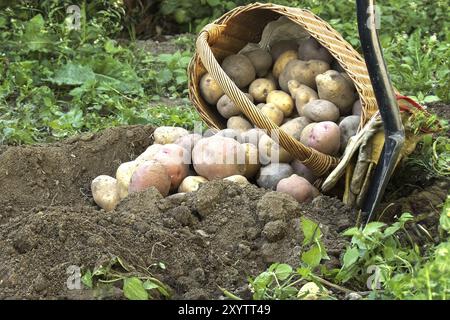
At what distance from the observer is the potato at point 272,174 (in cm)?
392

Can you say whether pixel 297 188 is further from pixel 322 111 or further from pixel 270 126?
pixel 322 111

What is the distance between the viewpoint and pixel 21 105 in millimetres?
5508

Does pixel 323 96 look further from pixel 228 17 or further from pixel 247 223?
pixel 247 223

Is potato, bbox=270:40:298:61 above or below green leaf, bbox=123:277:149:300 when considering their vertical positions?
above

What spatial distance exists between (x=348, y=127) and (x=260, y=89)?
54cm

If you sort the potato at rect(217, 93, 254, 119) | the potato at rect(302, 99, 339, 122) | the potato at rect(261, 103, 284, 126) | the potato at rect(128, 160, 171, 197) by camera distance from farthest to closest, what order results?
the potato at rect(217, 93, 254, 119), the potato at rect(261, 103, 284, 126), the potato at rect(302, 99, 339, 122), the potato at rect(128, 160, 171, 197)

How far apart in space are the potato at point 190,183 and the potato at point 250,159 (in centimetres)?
19

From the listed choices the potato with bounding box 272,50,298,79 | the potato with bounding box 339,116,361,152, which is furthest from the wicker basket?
the potato with bounding box 272,50,298,79

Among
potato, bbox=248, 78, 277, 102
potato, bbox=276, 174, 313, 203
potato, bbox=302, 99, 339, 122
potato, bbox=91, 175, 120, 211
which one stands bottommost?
potato, bbox=91, 175, 120, 211

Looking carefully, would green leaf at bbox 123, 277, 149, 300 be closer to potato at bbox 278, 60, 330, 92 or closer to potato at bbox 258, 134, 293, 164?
potato at bbox 258, 134, 293, 164

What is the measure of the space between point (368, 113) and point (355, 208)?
1.55 feet

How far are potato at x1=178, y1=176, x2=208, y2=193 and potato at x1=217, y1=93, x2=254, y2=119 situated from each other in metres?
0.55

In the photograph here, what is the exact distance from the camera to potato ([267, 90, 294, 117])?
168 inches

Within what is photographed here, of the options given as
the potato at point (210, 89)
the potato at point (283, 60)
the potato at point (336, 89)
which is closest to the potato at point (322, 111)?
the potato at point (336, 89)
